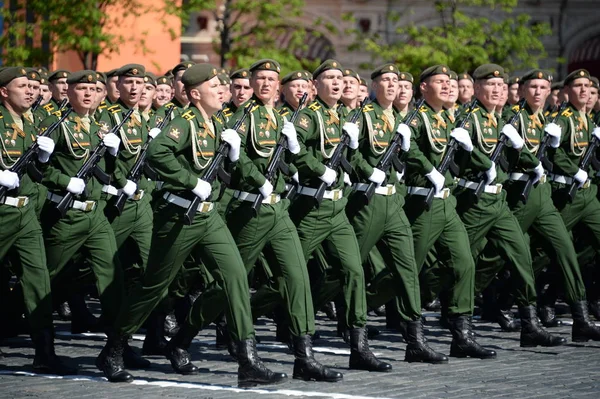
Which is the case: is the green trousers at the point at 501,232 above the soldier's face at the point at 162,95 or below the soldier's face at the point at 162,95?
below

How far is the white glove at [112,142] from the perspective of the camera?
10672 millimetres

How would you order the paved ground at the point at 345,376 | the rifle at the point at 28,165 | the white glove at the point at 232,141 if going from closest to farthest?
1. the paved ground at the point at 345,376
2. the white glove at the point at 232,141
3. the rifle at the point at 28,165

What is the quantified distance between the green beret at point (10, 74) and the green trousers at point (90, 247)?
2.86 feet

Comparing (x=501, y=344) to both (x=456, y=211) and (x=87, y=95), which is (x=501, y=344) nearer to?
(x=456, y=211)

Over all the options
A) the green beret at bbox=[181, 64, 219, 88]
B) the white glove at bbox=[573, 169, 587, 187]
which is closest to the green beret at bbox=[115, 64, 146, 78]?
the green beret at bbox=[181, 64, 219, 88]

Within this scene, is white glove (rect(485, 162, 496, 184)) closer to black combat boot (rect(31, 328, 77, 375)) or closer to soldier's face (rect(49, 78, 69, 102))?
black combat boot (rect(31, 328, 77, 375))

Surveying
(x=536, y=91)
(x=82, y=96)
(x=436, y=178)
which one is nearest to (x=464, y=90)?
(x=536, y=91)

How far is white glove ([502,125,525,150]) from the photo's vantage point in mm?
11477

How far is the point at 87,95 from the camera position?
10.5 meters

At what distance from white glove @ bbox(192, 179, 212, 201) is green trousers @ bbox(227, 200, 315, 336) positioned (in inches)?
23.5

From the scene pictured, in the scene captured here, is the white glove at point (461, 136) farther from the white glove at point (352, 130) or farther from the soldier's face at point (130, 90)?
the soldier's face at point (130, 90)

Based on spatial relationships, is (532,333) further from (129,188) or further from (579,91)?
(129,188)

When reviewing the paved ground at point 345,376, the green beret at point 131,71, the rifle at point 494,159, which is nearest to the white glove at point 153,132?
the green beret at point 131,71

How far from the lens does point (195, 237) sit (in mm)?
9375
